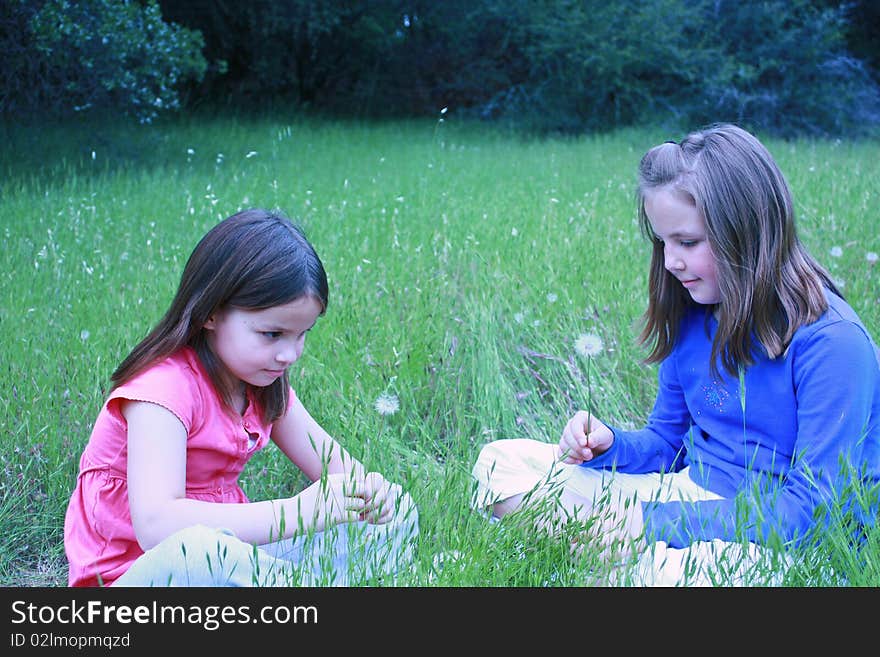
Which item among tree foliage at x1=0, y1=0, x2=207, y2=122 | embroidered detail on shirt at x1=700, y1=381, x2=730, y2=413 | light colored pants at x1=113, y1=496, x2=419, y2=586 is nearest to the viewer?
light colored pants at x1=113, y1=496, x2=419, y2=586

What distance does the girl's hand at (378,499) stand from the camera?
6.97ft

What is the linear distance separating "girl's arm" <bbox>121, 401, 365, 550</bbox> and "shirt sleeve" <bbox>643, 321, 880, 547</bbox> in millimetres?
717

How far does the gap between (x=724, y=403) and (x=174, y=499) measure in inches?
55.8

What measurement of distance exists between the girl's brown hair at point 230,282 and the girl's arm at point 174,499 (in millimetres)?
162

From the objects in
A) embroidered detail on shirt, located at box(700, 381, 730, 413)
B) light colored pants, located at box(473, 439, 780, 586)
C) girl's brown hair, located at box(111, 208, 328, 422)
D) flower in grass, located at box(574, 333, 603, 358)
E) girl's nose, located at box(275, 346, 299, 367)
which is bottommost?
light colored pants, located at box(473, 439, 780, 586)

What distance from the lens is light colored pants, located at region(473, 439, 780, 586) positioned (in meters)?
1.99

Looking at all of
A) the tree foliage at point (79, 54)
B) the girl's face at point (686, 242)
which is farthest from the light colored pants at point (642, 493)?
the tree foliage at point (79, 54)

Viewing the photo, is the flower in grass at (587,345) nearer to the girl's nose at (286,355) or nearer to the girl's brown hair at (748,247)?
the girl's brown hair at (748,247)

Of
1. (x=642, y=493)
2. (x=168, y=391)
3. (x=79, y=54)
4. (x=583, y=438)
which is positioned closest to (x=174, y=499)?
(x=168, y=391)

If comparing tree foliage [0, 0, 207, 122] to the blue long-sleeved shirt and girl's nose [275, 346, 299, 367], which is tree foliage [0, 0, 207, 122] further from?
the blue long-sleeved shirt

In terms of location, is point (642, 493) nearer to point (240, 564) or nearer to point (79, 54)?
point (240, 564)

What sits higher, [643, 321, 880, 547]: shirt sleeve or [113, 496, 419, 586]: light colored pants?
[643, 321, 880, 547]: shirt sleeve

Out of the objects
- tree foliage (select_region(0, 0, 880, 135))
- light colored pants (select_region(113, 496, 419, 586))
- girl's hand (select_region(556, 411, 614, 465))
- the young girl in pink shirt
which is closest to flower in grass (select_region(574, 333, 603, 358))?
girl's hand (select_region(556, 411, 614, 465))
